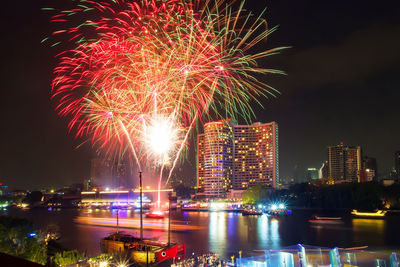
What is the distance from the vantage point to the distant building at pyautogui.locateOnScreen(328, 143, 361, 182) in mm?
124131

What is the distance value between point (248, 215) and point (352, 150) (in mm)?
92232

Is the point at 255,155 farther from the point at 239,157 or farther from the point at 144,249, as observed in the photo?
the point at 144,249

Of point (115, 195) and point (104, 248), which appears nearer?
point (104, 248)

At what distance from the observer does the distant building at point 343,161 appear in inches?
4887

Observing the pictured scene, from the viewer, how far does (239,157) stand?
85062 millimetres

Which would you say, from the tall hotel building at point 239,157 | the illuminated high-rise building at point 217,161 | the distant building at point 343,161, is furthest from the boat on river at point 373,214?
the distant building at point 343,161

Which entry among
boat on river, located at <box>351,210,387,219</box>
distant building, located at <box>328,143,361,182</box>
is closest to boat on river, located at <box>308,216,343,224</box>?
boat on river, located at <box>351,210,387,219</box>

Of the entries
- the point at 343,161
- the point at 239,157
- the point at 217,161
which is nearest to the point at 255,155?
the point at 239,157

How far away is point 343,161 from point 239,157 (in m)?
62.1

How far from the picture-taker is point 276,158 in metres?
80.9

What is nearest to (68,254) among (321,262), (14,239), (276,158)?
(14,239)

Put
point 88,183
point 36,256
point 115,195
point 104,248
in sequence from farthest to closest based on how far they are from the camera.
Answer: point 88,183 → point 115,195 → point 104,248 → point 36,256

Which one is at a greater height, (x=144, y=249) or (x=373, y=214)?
(x=144, y=249)

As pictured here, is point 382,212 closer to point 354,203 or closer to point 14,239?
point 354,203
